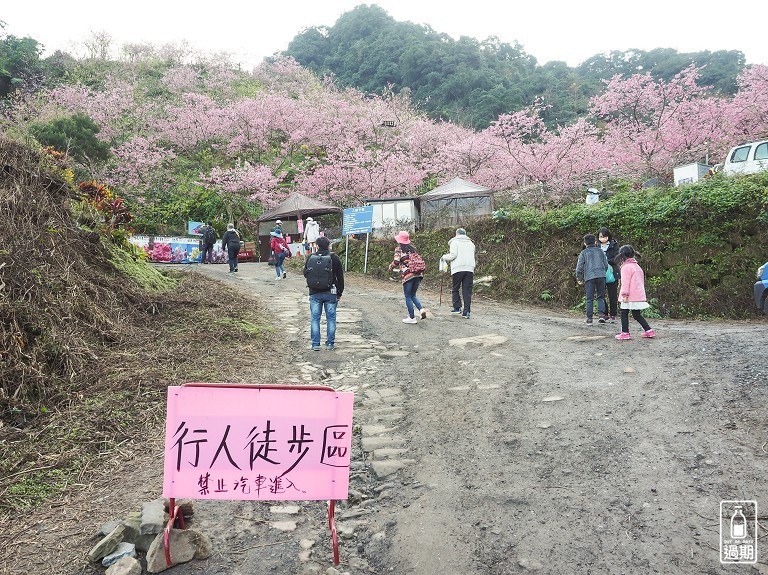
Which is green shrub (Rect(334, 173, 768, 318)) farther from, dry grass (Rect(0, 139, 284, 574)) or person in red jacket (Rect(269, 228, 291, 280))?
dry grass (Rect(0, 139, 284, 574))

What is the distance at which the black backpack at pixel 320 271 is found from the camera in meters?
7.18

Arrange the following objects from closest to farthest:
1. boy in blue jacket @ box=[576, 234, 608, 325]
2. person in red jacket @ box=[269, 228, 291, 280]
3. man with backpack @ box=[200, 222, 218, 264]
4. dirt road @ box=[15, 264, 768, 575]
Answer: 1. dirt road @ box=[15, 264, 768, 575]
2. boy in blue jacket @ box=[576, 234, 608, 325]
3. person in red jacket @ box=[269, 228, 291, 280]
4. man with backpack @ box=[200, 222, 218, 264]

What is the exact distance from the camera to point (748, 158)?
14180mm

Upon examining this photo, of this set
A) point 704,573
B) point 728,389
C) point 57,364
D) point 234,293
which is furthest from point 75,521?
point 234,293

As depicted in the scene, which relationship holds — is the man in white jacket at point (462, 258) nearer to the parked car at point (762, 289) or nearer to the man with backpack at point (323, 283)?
the man with backpack at point (323, 283)

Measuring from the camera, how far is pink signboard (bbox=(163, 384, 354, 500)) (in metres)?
2.74

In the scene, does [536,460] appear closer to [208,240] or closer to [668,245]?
[668,245]

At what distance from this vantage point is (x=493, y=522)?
298 centimetres

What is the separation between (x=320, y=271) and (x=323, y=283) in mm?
178

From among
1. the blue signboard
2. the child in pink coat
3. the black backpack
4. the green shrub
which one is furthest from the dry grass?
the blue signboard

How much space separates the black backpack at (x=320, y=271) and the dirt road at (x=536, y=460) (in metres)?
1.01

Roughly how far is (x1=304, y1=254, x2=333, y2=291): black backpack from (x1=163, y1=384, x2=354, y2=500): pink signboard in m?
4.46
